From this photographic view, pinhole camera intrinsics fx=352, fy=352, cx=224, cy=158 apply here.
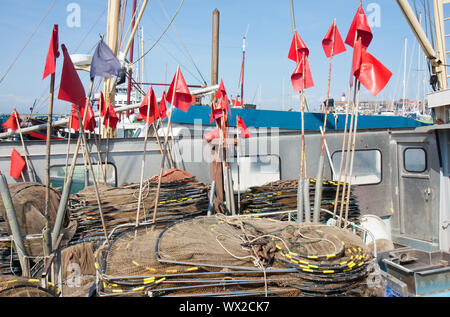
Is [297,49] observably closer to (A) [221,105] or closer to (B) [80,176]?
(A) [221,105]

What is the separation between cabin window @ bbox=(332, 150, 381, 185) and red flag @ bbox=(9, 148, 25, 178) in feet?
23.7

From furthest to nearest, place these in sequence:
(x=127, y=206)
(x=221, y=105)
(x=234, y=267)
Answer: (x=221, y=105) → (x=127, y=206) → (x=234, y=267)

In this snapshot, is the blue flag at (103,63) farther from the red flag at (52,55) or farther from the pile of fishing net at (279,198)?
the pile of fishing net at (279,198)

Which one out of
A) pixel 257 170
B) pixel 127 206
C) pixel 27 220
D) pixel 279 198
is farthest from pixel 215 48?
pixel 27 220

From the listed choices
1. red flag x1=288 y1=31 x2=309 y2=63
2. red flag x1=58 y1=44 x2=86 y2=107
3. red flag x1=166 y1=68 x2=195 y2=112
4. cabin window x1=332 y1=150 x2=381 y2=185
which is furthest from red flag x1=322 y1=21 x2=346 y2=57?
red flag x1=58 y1=44 x2=86 y2=107

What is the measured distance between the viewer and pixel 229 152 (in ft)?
27.4

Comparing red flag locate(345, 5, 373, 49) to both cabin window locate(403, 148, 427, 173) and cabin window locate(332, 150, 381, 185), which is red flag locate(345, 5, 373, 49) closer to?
cabin window locate(332, 150, 381, 185)

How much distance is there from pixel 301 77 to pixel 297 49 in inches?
21.4

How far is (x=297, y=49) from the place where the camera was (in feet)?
22.4

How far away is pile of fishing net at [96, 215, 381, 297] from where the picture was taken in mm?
3719

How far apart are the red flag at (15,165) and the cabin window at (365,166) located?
7.21 m

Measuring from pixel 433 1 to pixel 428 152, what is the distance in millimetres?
3335
